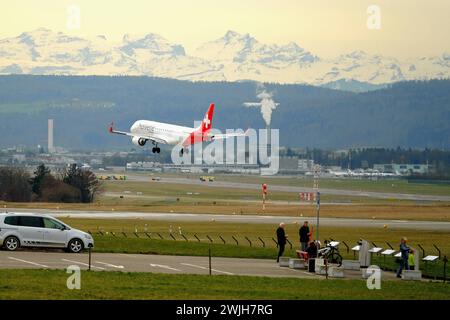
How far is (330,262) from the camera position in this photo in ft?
177

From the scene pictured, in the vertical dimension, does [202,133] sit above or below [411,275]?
above

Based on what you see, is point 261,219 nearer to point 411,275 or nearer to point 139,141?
point 139,141

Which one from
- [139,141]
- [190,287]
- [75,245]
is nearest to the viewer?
[190,287]

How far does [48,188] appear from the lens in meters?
144

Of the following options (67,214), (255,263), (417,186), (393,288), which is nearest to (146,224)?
(67,214)

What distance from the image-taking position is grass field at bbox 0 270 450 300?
3659 cm

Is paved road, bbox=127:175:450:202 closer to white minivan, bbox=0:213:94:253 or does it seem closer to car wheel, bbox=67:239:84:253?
car wheel, bbox=67:239:84:253

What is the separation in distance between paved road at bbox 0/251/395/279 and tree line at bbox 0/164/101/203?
88.7 metres

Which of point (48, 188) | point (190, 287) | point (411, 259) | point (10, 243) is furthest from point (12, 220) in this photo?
point (48, 188)

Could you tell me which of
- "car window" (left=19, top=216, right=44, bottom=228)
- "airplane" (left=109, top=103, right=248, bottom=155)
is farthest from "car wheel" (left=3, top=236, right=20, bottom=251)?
"airplane" (left=109, top=103, right=248, bottom=155)

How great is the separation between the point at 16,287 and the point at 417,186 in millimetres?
162168

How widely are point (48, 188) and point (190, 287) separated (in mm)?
106378

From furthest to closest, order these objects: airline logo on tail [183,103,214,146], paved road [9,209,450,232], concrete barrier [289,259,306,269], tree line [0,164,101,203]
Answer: tree line [0,164,101,203], airline logo on tail [183,103,214,146], paved road [9,209,450,232], concrete barrier [289,259,306,269]
